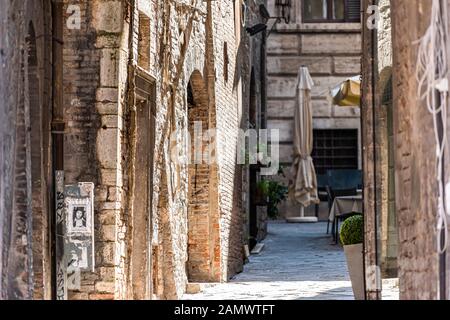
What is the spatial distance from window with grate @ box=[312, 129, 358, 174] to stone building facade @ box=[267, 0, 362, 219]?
13 centimetres

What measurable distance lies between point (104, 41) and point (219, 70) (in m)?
5.10

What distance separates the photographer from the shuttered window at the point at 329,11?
27000mm

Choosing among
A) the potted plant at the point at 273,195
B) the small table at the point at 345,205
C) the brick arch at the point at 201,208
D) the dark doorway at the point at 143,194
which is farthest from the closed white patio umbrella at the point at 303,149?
the dark doorway at the point at 143,194

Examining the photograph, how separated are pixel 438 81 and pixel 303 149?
16117mm

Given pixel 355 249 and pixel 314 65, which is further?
pixel 314 65

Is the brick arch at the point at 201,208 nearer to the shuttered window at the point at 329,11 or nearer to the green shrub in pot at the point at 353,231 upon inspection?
the green shrub in pot at the point at 353,231

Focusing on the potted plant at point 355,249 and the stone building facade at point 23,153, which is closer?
the stone building facade at point 23,153

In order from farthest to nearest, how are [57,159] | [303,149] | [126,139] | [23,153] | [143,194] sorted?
[303,149]
[143,194]
[126,139]
[57,159]
[23,153]

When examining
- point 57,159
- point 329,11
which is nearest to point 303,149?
point 329,11

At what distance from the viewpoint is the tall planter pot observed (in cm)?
1174

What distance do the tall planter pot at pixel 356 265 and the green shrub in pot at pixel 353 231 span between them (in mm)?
107

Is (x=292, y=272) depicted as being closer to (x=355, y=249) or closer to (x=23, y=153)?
(x=355, y=249)

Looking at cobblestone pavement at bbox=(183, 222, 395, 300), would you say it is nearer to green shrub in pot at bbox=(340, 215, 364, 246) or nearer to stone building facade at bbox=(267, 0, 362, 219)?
green shrub in pot at bbox=(340, 215, 364, 246)

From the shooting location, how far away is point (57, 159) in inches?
420
